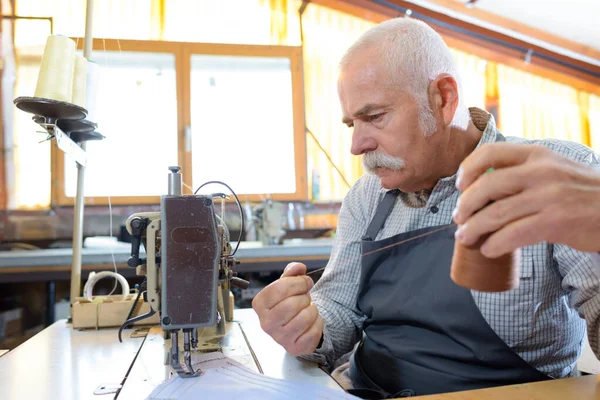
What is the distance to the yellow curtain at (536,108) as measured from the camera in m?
4.65

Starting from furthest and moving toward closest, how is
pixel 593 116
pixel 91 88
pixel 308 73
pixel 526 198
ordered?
pixel 593 116 < pixel 308 73 < pixel 91 88 < pixel 526 198

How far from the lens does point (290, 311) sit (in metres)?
1.07

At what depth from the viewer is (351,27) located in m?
4.42

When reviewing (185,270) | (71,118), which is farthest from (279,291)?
(71,118)

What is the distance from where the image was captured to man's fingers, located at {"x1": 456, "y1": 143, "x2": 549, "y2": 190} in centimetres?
Result: 60

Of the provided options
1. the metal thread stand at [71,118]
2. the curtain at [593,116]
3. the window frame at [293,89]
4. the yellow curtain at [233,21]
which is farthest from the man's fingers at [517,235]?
the curtain at [593,116]

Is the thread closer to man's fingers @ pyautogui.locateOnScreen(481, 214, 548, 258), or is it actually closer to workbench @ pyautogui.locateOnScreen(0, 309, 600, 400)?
man's fingers @ pyautogui.locateOnScreen(481, 214, 548, 258)

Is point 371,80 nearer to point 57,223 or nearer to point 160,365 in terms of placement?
point 160,365

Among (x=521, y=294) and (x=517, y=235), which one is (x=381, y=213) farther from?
(x=517, y=235)

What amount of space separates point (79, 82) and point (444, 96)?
1.04m

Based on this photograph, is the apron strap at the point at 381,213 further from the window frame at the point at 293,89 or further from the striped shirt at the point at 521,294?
the window frame at the point at 293,89

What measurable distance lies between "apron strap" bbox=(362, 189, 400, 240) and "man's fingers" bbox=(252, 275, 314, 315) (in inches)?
13.8

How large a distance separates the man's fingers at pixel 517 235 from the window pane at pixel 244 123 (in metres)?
3.49

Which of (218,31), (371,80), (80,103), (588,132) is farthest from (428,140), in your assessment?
(588,132)
